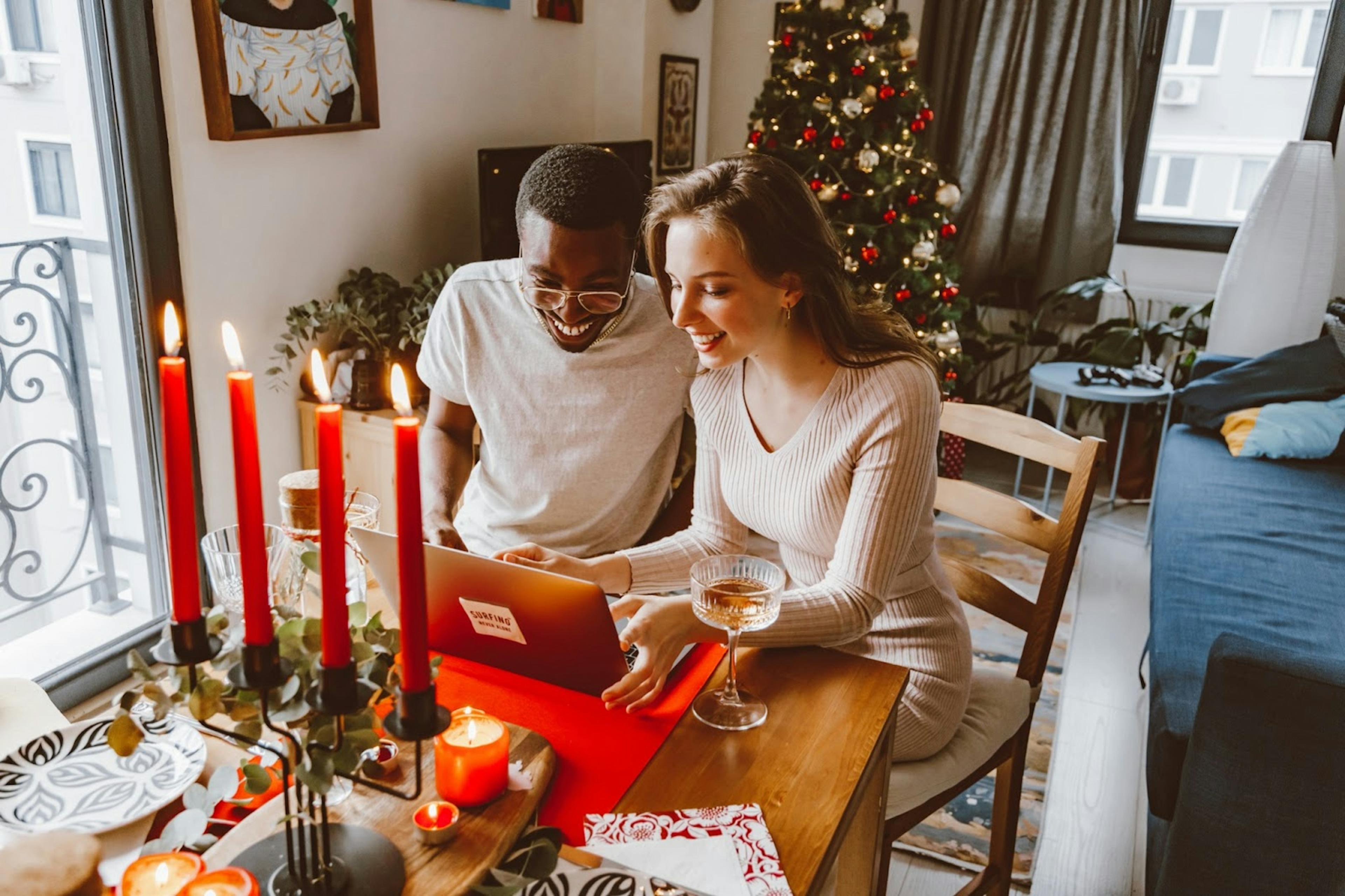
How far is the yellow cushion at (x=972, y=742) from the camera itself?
1311mm

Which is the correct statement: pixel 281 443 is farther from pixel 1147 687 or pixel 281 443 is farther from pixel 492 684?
pixel 1147 687

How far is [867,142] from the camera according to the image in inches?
142

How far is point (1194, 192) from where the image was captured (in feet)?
13.7

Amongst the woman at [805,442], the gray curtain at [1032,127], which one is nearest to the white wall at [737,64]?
the gray curtain at [1032,127]

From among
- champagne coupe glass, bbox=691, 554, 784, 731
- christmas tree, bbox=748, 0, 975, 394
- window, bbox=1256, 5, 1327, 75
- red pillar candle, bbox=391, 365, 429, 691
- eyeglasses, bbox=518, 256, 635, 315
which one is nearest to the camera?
red pillar candle, bbox=391, 365, 429, 691

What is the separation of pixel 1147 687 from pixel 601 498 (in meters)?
1.73

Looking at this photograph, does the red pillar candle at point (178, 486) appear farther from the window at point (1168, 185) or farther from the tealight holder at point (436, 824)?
the window at point (1168, 185)

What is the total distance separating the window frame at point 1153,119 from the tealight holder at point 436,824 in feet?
13.7

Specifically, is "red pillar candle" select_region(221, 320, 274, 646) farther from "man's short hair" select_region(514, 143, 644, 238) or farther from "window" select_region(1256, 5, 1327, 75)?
"window" select_region(1256, 5, 1327, 75)

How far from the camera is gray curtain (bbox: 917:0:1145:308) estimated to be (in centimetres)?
399

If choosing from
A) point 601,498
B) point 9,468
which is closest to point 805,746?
point 601,498

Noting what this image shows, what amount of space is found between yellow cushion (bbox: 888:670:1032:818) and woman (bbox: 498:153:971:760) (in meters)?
0.03

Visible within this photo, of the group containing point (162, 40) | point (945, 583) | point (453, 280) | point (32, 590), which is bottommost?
point (32, 590)

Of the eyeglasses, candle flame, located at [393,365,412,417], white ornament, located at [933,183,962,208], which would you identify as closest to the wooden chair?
the eyeglasses
